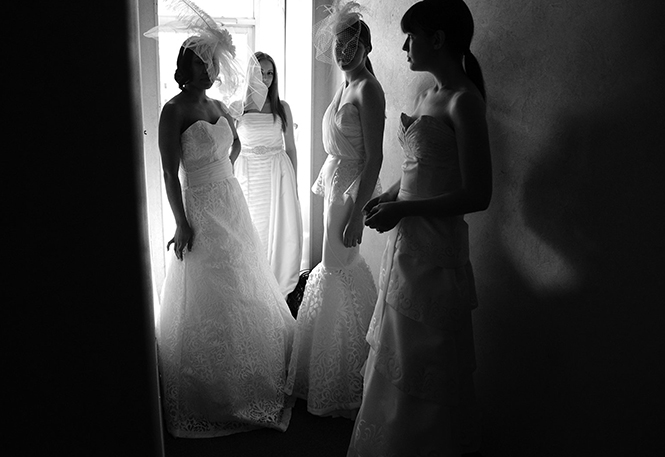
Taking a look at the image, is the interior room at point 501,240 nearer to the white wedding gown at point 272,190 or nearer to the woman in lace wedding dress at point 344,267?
the woman in lace wedding dress at point 344,267

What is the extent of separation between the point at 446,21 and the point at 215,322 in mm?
1748

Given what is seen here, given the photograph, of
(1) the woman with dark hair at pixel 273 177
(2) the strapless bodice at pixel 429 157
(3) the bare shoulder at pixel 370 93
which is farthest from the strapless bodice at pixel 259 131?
(2) the strapless bodice at pixel 429 157

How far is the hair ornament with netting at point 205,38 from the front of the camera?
2.58 m

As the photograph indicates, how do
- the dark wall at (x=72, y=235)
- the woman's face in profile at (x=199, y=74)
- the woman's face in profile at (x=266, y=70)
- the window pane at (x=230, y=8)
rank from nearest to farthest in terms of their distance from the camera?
the dark wall at (x=72, y=235)
the woman's face in profile at (x=199, y=74)
the woman's face in profile at (x=266, y=70)
the window pane at (x=230, y=8)

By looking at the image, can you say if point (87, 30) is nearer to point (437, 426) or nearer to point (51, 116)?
point (51, 116)

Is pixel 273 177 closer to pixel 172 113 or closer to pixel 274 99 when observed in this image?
pixel 274 99

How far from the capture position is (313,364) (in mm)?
2740

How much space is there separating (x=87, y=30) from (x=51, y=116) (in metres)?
0.06

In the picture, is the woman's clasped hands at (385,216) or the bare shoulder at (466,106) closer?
the bare shoulder at (466,106)

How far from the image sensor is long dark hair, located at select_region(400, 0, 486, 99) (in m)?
1.74

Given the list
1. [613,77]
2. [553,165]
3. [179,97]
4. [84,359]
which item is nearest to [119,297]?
[84,359]

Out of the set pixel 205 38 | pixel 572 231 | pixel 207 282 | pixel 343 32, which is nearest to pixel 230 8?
pixel 205 38

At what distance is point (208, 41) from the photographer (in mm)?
2611

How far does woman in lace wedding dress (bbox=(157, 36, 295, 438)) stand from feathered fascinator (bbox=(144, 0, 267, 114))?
0.01 m
